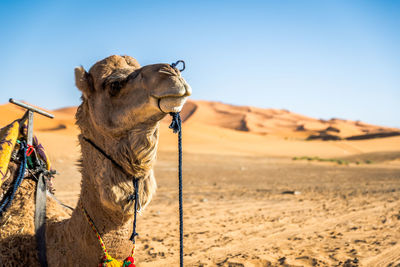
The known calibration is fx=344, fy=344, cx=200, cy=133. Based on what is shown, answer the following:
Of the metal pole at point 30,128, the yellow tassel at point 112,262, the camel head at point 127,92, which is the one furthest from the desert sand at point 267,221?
the yellow tassel at point 112,262

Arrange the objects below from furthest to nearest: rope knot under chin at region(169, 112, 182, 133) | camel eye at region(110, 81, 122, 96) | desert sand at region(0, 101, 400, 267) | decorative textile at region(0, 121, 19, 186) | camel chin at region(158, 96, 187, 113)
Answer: desert sand at region(0, 101, 400, 267)
decorative textile at region(0, 121, 19, 186)
camel eye at region(110, 81, 122, 96)
rope knot under chin at region(169, 112, 182, 133)
camel chin at region(158, 96, 187, 113)

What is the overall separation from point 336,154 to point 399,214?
28325 mm

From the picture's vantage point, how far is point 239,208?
8.66 meters

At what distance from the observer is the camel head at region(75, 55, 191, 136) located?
162 centimetres

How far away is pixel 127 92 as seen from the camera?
1.84 m

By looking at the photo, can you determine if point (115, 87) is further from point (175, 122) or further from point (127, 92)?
point (175, 122)

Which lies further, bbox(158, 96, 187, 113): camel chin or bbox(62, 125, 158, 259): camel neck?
bbox(62, 125, 158, 259): camel neck

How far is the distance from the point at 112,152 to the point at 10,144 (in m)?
1.04

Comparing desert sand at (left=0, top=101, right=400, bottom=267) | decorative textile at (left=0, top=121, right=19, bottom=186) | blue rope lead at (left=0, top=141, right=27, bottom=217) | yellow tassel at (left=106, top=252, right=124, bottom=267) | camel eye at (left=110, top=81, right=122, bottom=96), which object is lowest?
desert sand at (left=0, top=101, right=400, bottom=267)

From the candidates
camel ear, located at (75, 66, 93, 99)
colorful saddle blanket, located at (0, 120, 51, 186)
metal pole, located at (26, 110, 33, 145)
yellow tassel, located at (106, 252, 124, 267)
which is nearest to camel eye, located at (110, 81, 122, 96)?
camel ear, located at (75, 66, 93, 99)

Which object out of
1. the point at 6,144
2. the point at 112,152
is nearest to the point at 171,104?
the point at 112,152

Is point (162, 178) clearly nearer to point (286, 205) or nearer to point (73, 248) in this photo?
point (286, 205)

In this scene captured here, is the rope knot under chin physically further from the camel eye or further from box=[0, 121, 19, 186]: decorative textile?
box=[0, 121, 19, 186]: decorative textile

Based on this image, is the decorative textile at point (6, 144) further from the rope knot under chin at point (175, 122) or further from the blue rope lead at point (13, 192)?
the rope knot under chin at point (175, 122)
